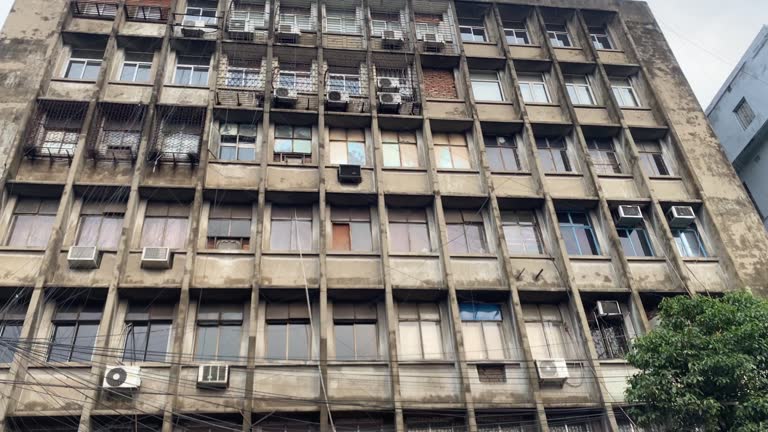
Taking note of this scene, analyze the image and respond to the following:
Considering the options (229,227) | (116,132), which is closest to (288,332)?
(229,227)

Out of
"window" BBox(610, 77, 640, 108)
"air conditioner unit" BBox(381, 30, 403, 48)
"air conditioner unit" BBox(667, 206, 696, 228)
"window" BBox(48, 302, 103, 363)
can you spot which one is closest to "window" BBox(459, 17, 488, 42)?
"air conditioner unit" BBox(381, 30, 403, 48)

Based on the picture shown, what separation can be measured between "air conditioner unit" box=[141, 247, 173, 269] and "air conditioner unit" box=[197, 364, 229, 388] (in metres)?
2.70

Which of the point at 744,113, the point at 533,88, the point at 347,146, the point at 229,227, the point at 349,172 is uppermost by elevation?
the point at 744,113

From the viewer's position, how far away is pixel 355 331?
13.7m

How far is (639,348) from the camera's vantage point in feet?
35.8

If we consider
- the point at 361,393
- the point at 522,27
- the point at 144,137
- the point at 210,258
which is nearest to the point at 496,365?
the point at 361,393

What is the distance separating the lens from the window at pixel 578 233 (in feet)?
51.6

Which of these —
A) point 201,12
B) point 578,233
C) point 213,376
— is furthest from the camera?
point 201,12

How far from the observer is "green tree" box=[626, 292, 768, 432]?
9.72m

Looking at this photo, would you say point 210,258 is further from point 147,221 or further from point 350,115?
point 350,115

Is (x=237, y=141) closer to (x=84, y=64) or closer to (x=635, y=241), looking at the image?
(x=84, y=64)

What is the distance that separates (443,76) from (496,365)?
31.4 ft

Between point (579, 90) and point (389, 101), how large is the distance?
6.74 meters

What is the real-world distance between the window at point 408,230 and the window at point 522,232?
213cm
